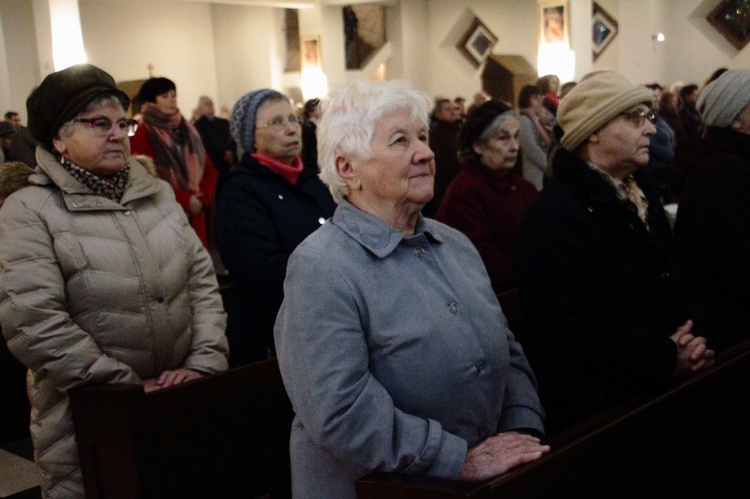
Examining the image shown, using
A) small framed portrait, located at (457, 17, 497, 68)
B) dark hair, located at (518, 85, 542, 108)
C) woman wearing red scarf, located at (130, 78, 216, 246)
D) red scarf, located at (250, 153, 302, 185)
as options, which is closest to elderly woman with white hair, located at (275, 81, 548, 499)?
red scarf, located at (250, 153, 302, 185)

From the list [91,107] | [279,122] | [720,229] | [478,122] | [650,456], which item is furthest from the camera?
[478,122]

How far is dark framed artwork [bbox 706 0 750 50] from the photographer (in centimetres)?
1673

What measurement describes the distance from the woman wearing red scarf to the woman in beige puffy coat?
3.17m

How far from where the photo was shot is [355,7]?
18547 mm

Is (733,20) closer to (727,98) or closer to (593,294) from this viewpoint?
(727,98)

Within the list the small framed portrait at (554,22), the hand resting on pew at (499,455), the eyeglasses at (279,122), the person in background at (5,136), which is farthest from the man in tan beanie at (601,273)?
the small framed portrait at (554,22)

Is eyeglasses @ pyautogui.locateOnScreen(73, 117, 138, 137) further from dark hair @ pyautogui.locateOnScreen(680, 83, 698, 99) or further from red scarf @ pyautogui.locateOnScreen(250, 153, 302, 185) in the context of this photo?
dark hair @ pyautogui.locateOnScreen(680, 83, 698, 99)

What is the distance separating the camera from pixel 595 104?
2.69m

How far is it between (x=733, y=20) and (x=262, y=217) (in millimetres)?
16079

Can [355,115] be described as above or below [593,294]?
above

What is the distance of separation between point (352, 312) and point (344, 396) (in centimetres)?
18

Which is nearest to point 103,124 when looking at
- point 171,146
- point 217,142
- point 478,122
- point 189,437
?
point 189,437

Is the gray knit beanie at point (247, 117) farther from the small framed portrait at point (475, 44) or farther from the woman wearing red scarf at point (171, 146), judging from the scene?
the small framed portrait at point (475, 44)

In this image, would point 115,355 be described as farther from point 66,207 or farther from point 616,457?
point 616,457
